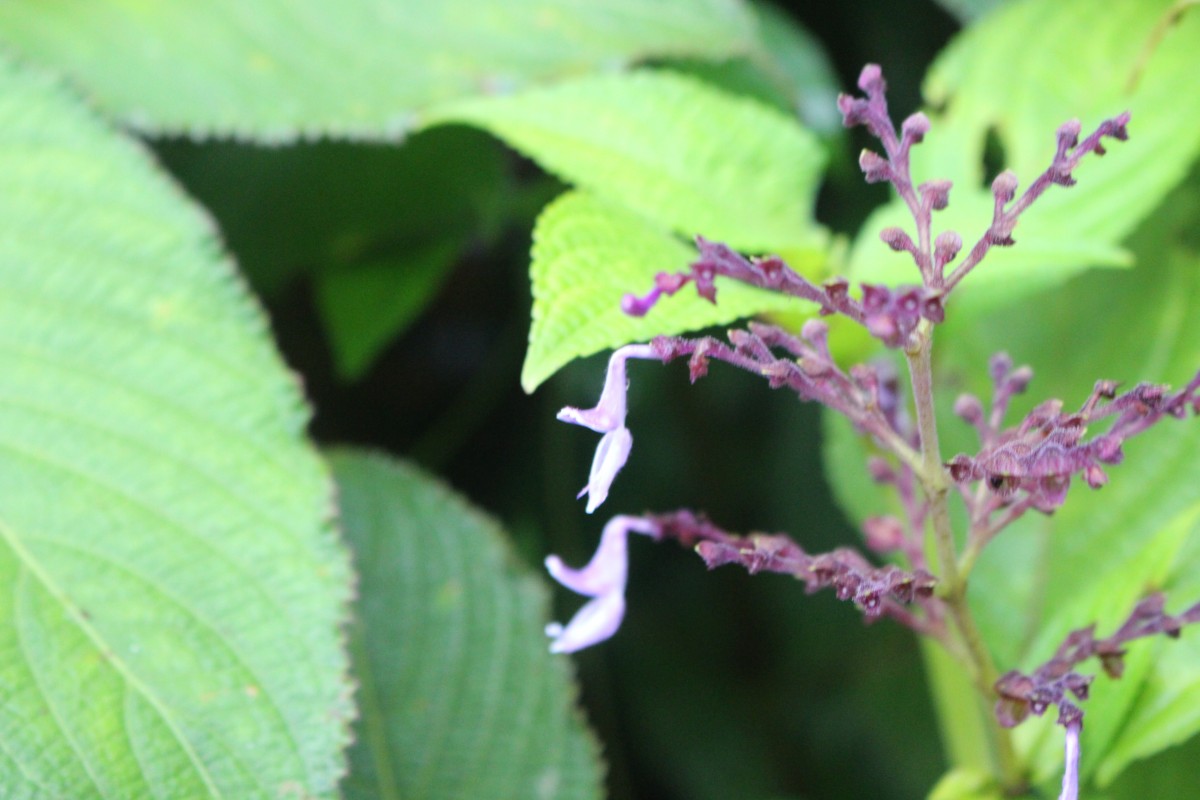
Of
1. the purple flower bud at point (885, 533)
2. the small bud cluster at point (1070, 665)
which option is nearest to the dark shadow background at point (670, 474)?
the purple flower bud at point (885, 533)

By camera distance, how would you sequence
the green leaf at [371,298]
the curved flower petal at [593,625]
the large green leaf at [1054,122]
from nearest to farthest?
the curved flower petal at [593,625] < the large green leaf at [1054,122] < the green leaf at [371,298]

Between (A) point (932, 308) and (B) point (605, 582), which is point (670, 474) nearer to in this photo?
(B) point (605, 582)

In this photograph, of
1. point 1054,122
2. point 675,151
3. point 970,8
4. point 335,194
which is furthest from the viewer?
point 335,194

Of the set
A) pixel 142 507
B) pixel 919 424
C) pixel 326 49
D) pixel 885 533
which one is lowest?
pixel 142 507

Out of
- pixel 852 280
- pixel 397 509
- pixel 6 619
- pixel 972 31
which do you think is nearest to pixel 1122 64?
pixel 972 31

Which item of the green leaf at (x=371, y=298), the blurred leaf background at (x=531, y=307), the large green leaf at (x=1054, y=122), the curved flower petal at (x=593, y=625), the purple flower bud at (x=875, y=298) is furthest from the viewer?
the green leaf at (x=371, y=298)

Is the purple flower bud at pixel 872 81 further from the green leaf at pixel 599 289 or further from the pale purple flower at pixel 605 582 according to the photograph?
the pale purple flower at pixel 605 582

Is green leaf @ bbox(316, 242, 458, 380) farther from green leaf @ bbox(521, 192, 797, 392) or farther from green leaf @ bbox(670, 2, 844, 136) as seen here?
green leaf @ bbox(521, 192, 797, 392)

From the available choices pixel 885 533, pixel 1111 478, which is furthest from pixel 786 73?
pixel 885 533
